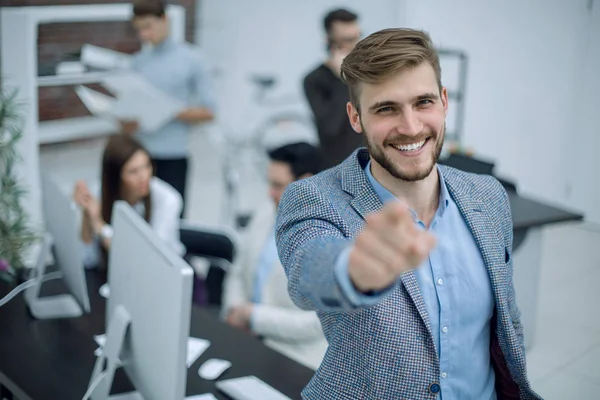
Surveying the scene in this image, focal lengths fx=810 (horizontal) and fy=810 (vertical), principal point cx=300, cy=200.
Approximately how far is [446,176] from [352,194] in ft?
0.75

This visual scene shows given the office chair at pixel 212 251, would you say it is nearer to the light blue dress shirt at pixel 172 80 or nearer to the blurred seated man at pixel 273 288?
the blurred seated man at pixel 273 288

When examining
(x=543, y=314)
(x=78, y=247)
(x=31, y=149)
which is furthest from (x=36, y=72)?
(x=543, y=314)

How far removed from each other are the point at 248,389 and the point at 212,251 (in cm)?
130

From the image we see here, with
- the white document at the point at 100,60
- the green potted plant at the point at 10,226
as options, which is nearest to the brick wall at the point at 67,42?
the white document at the point at 100,60

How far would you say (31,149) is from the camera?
4.53 meters

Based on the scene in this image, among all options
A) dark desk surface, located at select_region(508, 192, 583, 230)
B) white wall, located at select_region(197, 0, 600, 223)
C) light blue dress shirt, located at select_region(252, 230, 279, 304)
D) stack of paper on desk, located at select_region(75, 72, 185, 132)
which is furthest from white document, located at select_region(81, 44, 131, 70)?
dark desk surface, located at select_region(508, 192, 583, 230)

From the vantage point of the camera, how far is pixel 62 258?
2.73 meters

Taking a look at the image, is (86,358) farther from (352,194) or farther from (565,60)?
(565,60)

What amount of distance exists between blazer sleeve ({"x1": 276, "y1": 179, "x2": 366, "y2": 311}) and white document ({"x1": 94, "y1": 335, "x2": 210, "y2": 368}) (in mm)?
1021

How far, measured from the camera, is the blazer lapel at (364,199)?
139 centimetres

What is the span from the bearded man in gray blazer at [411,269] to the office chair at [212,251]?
188 centimetres

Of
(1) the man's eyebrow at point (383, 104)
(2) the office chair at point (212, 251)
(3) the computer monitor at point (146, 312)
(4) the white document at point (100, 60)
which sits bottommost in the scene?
(2) the office chair at point (212, 251)

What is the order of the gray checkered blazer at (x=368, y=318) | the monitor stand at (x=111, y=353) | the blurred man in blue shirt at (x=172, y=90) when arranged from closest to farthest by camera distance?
the gray checkered blazer at (x=368, y=318), the monitor stand at (x=111, y=353), the blurred man in blue shirt at (x=172, y=90)

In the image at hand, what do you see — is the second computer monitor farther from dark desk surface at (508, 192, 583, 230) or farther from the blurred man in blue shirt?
the blurred man in blue shirt
